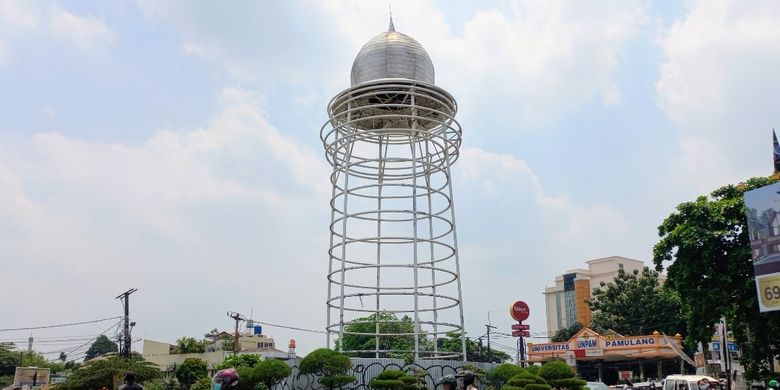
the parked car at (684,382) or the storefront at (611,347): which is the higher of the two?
the storefront at (611,347)

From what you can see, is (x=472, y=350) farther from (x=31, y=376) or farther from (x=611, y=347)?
(x=31, y=376)

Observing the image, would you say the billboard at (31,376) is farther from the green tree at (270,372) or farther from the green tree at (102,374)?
the green tree at (270,372)

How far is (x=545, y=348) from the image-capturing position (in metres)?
69.0

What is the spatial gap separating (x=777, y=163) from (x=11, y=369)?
314ft

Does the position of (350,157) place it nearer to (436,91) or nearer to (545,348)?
(436,91)

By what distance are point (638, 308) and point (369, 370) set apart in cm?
5817

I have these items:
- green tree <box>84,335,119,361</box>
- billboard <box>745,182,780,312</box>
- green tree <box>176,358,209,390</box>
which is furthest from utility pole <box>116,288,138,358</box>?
green tree <box>84,335,119,361</box>

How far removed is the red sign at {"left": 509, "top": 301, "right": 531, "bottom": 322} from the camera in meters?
39.1

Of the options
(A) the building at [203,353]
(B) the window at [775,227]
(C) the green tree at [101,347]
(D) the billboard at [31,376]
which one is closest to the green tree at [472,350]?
(B) the window at [775,227]

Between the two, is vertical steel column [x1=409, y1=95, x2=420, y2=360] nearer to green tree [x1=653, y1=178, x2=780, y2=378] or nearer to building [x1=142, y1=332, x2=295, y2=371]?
green tree [x1=653, y1=178, x2=780, y2=378]

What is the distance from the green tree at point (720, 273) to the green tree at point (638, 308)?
40567 millimetres

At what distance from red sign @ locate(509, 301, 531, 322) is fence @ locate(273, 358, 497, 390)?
1416cm

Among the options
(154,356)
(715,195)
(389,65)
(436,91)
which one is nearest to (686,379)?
(715,195)

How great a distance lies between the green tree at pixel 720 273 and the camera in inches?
1307
